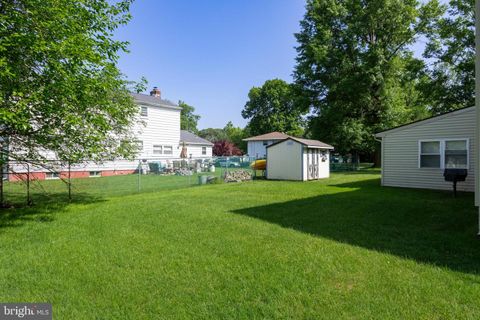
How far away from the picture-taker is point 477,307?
9.54 ft

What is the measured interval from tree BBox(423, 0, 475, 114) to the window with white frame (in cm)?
1211

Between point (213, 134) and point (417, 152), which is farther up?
point (213, 134)

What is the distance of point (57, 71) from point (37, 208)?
440 centimetres

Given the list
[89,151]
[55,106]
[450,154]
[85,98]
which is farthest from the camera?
[450,154]

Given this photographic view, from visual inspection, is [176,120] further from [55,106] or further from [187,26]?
[55,106]

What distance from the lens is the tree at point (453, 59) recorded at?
20953mm

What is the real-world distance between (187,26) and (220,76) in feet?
29.4

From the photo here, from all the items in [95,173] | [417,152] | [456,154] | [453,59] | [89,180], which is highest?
[453,59]

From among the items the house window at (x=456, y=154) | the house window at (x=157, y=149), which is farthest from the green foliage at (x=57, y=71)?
the house window at (x=157, y=149)

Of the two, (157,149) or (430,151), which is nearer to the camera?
(430,151)

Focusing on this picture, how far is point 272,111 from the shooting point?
A: 51312 mm

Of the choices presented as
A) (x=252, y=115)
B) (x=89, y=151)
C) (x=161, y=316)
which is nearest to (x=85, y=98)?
(x=89, y=151)

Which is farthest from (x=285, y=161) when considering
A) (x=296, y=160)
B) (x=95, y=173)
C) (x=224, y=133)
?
(x=224, y=133)

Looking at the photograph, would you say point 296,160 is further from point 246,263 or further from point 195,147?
point 195,147
